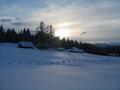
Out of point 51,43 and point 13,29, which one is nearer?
point 51,43

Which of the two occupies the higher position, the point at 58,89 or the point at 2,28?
the point at 2,28

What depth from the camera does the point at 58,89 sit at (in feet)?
21.7

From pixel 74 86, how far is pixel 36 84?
1.23 meters

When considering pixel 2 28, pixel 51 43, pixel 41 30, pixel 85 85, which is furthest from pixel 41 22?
pixel 85 85

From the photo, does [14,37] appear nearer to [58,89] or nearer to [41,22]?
[41,22]

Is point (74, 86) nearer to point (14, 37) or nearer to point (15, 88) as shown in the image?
point (15, 88)

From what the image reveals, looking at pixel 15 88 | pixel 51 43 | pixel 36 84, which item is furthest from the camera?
pixel 51 43

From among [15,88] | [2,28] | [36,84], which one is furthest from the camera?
[2,28]

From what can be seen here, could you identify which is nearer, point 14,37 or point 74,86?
point 74,86

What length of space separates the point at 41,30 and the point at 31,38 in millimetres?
3489

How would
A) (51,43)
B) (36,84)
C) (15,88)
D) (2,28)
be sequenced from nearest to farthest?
(15,88) < (36,84) < (51,43) < (2,28)

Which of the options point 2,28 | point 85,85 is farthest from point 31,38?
point 85,85

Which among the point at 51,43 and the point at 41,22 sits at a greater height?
the point at 41,22

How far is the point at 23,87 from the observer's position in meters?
6.52
